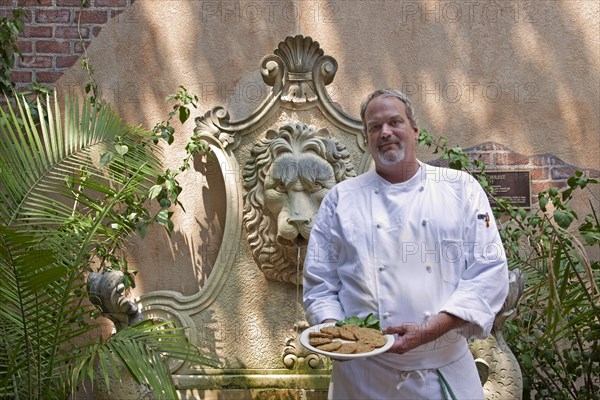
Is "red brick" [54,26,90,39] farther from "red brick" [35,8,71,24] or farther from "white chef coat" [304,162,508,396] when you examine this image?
"white chef coat" [304,162,508,396]

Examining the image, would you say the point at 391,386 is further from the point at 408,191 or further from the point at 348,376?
the point at 408,191

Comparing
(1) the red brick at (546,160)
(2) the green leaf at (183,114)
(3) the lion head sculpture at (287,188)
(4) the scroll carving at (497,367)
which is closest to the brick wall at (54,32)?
(2) the green leaf at (183,114)

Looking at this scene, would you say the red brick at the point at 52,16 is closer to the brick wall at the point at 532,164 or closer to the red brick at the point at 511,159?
the brick wall at the point at 532,164

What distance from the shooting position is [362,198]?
3094 millimetres

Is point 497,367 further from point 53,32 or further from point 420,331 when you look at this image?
point 53,32

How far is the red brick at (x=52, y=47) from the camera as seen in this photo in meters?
4.80

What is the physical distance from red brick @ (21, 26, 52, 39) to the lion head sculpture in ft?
4.47

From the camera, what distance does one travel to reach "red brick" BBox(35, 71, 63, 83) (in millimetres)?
4789

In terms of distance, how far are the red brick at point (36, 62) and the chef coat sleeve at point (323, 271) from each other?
2274 mm

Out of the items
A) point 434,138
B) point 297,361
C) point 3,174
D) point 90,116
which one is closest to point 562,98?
point 434,138

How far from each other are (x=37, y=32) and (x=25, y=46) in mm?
93

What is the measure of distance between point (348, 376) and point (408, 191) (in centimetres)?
62

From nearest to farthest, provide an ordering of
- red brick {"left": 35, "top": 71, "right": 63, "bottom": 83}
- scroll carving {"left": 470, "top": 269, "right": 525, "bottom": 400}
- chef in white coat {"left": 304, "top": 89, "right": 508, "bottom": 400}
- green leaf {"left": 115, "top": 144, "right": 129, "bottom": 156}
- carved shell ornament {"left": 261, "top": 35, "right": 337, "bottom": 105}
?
chef in white coat {"left": 304, "top": 89, "right": 508, "bottom": 400}
scroll carving {"left": 470, "top": 269, "right": 525, "bottom": 400}
green leaf {"left": 115, "top": 144, "right": 129, "bottom": 156}
carved shell ornament {"left": 261, "top": 35, "right": 337, "bottom": 105}
red brick {"left": 35, "top": 71, "right": 63, "bottom": 83}

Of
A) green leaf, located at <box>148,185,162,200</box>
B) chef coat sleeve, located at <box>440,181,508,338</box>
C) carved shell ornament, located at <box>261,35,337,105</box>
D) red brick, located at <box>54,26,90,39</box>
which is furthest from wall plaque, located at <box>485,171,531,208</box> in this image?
red brick, located at <box>54,26,90,39</box>
